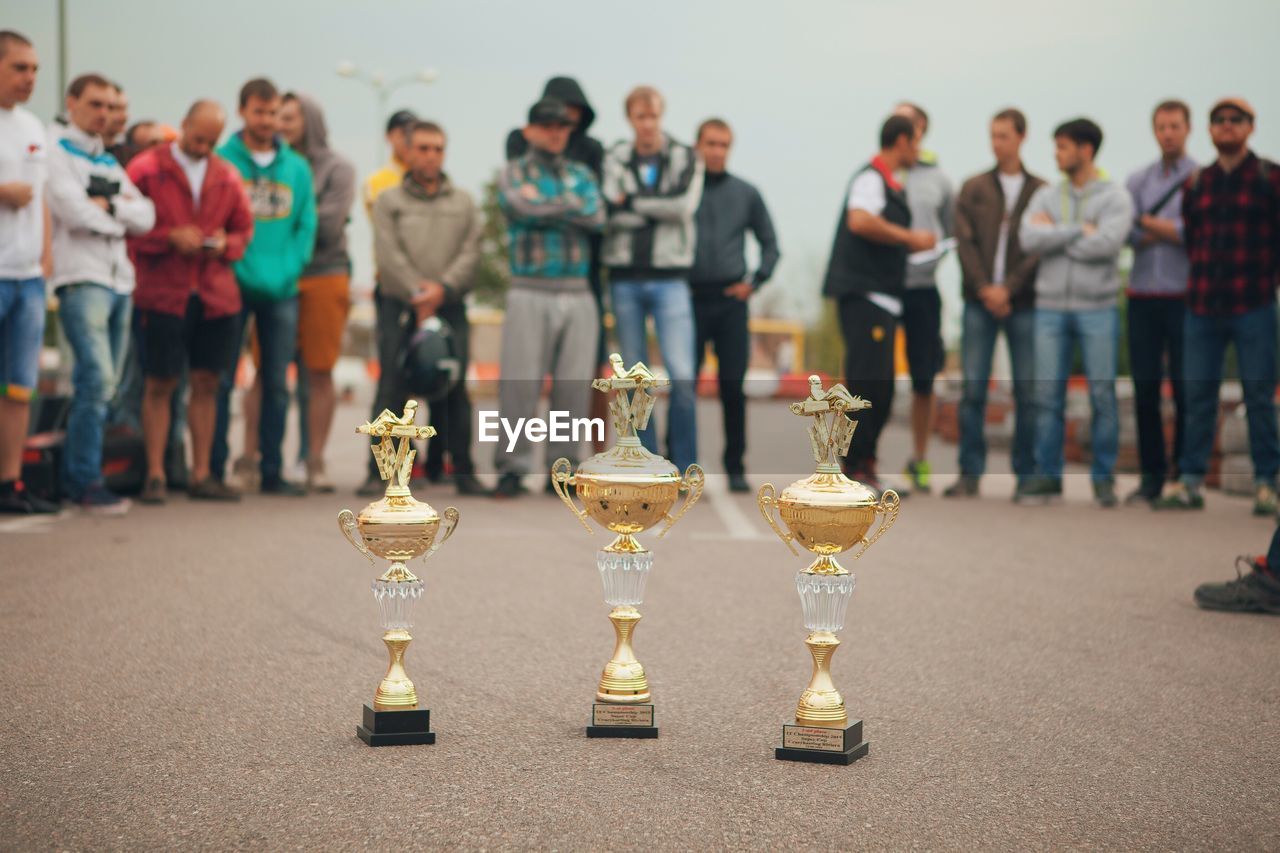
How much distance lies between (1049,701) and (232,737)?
2.05 m

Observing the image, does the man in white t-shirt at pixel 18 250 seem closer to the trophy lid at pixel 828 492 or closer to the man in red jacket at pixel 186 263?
the man in red jacket at pixel 186 263

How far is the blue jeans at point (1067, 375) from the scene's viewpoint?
29.3 ft

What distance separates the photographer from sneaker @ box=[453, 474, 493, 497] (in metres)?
8.92

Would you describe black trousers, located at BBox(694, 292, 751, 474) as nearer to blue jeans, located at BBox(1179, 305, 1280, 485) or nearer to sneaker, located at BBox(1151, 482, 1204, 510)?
sneaker, located at BBox(1151, 482, 1204, 510)

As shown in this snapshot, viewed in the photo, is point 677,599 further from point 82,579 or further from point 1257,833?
point 1257,833

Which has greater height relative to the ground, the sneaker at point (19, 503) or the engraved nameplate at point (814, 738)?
the engraved nameplate at point (814, 738)

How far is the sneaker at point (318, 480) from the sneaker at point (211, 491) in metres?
0.67

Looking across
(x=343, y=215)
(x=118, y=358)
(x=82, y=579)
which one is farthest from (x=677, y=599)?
(x=343, y=215)

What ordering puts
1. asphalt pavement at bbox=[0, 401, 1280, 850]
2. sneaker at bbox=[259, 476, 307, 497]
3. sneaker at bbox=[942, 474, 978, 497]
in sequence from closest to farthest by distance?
asphalt pavement at bbox=[0, 401, 1280, 850] < sneaker at bbox=[259, 476, 307, 497] < sneaker at bbox=[942, 474, 978, 497]

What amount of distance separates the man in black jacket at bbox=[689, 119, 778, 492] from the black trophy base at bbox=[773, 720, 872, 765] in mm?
5931

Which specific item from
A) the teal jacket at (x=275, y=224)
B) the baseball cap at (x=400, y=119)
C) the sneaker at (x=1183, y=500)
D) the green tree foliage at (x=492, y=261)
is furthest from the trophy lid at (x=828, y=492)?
the green tree foliage at (x=492, y=261)

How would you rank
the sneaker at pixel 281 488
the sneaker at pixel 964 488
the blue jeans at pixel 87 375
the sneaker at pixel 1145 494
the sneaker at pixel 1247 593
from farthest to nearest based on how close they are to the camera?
the sneaker at pixel 964 488 < the sneaker at pixel 1145 494 < the sneaker at pixel 281 488 < the blue jeans at pixel 87 375 < the sneaker at pixel 1247 593

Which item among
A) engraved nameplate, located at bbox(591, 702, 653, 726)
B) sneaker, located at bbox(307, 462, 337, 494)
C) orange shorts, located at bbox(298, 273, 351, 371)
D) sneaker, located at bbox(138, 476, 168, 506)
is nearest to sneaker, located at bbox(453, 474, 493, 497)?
sneaker, located at bbox(307, 462, 337, 494)

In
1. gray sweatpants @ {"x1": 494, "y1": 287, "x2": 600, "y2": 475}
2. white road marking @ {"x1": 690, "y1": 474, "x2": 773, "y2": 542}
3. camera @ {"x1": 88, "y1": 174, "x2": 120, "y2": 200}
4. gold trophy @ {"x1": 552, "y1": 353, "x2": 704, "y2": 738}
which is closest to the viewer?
gold trophy @ {"x1": 552, "y1": 353, "x2": 704, "y2": 738}
